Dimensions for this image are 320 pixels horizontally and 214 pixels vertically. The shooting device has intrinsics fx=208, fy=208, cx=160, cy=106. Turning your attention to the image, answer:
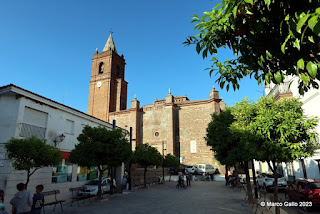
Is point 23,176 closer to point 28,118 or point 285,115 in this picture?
point 28,118

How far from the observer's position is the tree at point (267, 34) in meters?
2.30

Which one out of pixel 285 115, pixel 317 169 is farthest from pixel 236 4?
pixel 317 169

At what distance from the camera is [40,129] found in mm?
13062

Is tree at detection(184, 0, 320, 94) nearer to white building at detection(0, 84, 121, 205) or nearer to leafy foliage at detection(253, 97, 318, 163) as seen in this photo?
leafy foliage at detection(253, 97, 318, 163)

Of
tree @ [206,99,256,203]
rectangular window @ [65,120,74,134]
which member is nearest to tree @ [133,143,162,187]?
rectangular window @ [65,120,74,134]

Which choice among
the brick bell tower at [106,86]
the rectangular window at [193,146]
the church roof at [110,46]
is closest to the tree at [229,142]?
the rectangular window at [193,146]

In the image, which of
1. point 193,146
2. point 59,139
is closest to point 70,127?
point 59,139

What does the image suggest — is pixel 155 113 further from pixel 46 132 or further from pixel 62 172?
→ pixel 46 132

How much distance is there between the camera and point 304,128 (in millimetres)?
7281

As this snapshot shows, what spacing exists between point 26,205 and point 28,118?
7.94 m

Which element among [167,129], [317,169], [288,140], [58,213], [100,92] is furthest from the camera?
[100,92]

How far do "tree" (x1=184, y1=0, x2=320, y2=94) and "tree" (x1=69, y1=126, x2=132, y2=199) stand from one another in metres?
10.7

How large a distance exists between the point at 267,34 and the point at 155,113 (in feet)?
136

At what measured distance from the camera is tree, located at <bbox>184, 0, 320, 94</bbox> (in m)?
2.30
